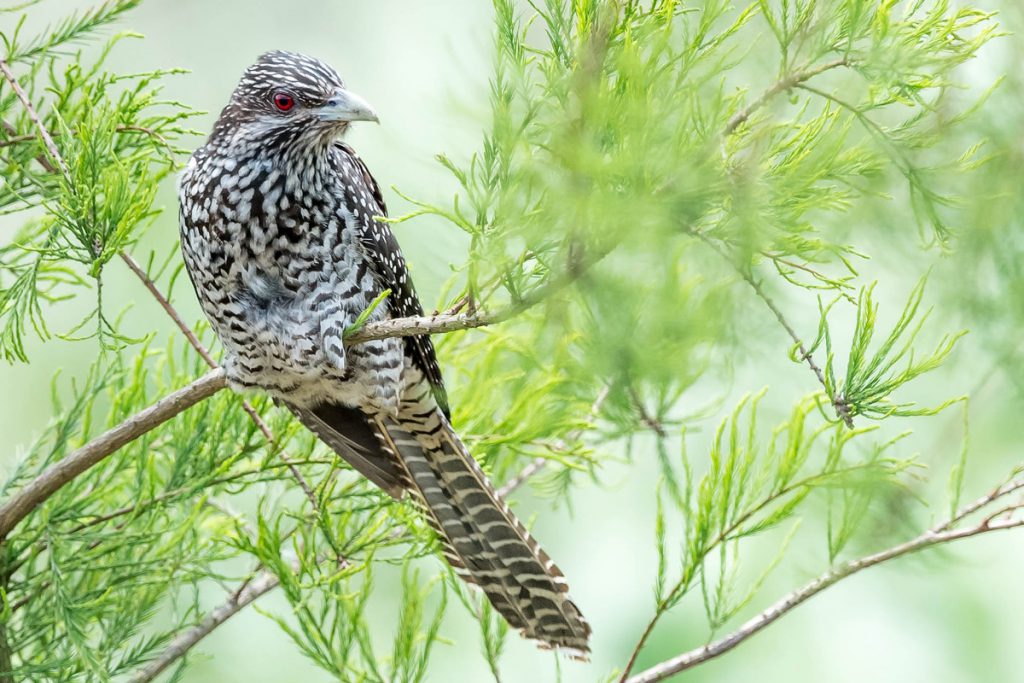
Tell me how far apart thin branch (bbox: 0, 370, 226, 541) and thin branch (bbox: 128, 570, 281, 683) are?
0.40 metres

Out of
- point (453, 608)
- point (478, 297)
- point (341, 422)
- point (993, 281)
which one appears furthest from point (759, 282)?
point (453, 608)

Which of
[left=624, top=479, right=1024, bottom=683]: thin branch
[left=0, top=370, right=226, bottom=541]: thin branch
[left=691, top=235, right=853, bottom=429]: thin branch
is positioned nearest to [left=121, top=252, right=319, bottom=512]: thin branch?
[left=0, top=370, right=226, bottom=541]: thin branch

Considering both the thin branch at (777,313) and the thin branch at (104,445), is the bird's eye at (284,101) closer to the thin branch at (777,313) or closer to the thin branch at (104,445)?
the thin branch at (104,445)

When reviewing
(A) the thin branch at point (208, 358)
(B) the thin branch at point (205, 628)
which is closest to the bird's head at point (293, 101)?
(A) the thin branch at point (208, 358)

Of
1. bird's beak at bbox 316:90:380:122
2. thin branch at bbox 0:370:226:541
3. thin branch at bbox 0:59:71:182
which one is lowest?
thin branch at bbox 0:370:226:541

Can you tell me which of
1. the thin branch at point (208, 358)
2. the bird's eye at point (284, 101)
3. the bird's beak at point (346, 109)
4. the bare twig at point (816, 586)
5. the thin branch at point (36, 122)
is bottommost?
the bare twig at point (816, 586)

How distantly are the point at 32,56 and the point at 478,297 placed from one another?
112 cm

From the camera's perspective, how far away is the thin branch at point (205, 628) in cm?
200

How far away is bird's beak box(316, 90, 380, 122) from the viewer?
198 cm

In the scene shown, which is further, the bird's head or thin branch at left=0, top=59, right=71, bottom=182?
the bird's head

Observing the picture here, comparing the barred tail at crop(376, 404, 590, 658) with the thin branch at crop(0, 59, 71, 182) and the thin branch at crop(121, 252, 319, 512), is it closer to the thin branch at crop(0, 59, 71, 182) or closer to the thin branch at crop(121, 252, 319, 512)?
the thin branch at crop(121, 252, 319, 512)

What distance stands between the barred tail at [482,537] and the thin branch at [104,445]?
24.8 inches

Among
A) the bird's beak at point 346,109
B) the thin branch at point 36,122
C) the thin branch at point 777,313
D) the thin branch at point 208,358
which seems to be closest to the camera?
the thin branch at point 777,313

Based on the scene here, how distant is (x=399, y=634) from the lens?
2.01m
